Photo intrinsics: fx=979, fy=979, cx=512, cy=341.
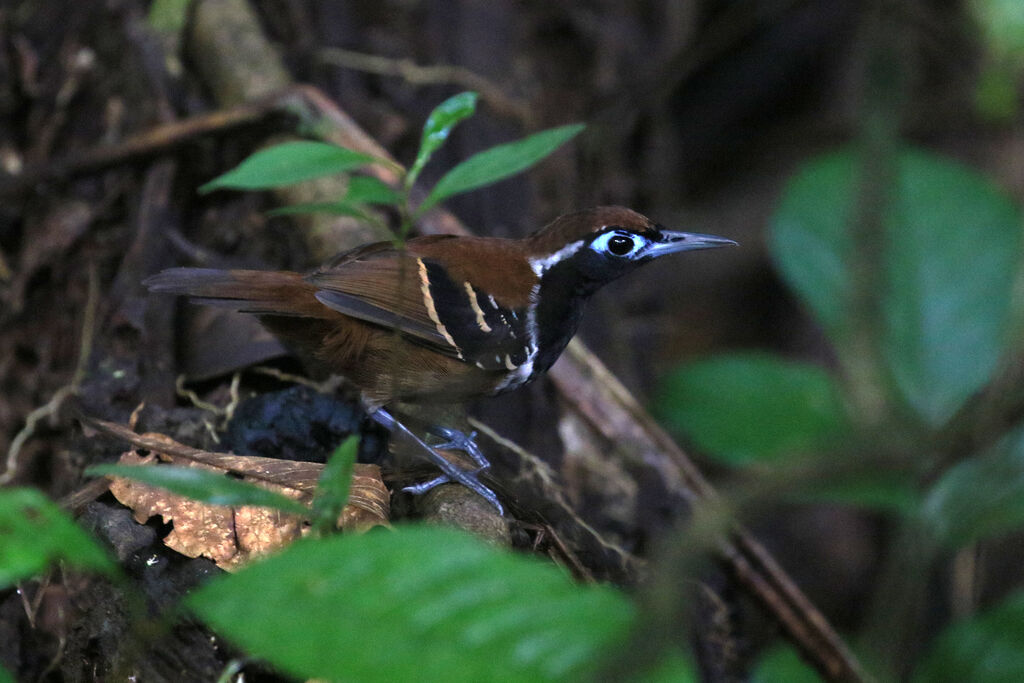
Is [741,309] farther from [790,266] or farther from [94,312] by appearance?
[94,312]

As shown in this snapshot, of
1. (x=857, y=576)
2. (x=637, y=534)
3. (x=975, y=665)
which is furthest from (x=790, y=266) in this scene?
(x=857, y=576)

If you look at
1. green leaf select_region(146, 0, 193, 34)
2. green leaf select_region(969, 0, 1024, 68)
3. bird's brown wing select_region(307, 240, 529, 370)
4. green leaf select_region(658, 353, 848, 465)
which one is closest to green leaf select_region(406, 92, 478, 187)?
bird's brown wing select_region(307, 240, 529, 370)

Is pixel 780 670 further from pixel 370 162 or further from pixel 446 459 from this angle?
pixel 370 162

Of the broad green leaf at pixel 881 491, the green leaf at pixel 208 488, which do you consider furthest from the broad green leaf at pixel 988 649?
the green leaf at pixel 208 488

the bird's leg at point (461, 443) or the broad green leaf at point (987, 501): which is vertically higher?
the broad green leaf at point (987, 501)

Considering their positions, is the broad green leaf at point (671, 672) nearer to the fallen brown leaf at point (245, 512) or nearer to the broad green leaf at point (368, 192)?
the broad green leaf at point (368, 192)

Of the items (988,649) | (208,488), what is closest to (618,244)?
(988,649)
